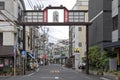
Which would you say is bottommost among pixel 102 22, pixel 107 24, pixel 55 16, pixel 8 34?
pixel 8 34

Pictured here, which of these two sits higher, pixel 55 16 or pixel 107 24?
pixel 55 16

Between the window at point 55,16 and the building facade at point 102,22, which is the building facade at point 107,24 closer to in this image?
the building facade at point 102,22

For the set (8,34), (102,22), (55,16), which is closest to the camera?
(102,22)

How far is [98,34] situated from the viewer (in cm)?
5928

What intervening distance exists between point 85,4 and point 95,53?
151ft

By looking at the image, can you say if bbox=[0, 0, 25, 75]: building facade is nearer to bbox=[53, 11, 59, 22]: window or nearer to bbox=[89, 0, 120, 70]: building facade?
bbox=[53, 11, 59, 22]: window

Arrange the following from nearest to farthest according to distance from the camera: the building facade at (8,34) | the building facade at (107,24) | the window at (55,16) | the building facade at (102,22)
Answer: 1. the building facade at (107,24)
2. the building facade at (102,22)
3. the building facade at (8,34)
4. the window at (55,16)

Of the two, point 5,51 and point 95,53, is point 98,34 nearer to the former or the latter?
point 95,53

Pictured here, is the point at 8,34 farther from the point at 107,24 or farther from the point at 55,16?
the point at 107,24

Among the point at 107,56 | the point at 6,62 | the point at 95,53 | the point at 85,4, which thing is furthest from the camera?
the point at 85,4

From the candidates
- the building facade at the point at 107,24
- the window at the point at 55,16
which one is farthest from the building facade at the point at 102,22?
the window at the point at 55,16

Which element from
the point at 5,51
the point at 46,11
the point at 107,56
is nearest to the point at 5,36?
the point at 5,51

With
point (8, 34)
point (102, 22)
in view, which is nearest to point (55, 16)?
point (8, 34)

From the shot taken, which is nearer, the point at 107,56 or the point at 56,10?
the point at 107,56
